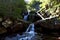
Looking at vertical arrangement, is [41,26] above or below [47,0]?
below

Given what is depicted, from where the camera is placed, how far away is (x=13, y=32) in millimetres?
17406

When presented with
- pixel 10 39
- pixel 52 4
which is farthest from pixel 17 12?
pixel 52 4

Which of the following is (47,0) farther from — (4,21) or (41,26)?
(4,21)

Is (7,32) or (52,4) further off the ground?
(52,4)

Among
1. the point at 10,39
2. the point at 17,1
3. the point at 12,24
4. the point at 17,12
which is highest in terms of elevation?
the point at 17,1

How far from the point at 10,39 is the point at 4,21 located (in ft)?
10.6

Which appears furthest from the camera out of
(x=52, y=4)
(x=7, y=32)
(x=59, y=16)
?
(x=52, y=4)

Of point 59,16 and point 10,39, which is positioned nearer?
point 10,39

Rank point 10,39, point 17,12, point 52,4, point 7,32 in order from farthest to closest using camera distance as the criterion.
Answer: point 52,4
point 17,12
point 7,32
point 10,39

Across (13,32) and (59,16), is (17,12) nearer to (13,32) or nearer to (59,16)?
(13,32)

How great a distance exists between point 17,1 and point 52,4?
569cm

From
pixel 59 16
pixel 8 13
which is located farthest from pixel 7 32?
pixel 59 16

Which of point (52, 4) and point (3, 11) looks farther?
point (52, 4)

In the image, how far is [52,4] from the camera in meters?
22.9
